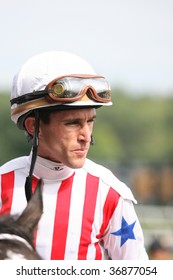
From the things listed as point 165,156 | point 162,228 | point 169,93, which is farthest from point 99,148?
point 162,228

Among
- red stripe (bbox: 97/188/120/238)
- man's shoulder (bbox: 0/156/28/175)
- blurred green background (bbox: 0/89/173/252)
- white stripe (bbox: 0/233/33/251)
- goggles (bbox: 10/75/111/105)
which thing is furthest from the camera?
blurred green background (bbox: 0/89/173/252)

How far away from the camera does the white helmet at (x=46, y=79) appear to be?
3660mm

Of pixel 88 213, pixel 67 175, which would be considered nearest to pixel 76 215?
pixel 88 213

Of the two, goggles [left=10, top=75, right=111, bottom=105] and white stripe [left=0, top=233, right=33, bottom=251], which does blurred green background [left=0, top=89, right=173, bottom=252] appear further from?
white stripe [left=0, top=233, right=33, bottom=251]

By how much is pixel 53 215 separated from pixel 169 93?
76038mm

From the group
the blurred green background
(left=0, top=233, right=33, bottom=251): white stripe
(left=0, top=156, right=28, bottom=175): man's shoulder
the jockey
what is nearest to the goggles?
the jockey

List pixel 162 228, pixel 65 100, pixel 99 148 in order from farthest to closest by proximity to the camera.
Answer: pixel 99 148
pixel 162 228
pixel 65 100

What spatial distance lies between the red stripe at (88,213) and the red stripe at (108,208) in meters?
0.05

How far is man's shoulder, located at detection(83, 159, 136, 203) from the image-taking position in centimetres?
378

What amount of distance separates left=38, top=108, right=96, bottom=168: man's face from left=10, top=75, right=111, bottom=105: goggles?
0.06 meters

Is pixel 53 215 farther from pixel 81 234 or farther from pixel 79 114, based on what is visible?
pixel 79 114

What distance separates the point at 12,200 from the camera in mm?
3777

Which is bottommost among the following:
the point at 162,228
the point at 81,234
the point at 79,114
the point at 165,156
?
the point at 165,156

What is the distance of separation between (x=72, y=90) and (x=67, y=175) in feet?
1.36
